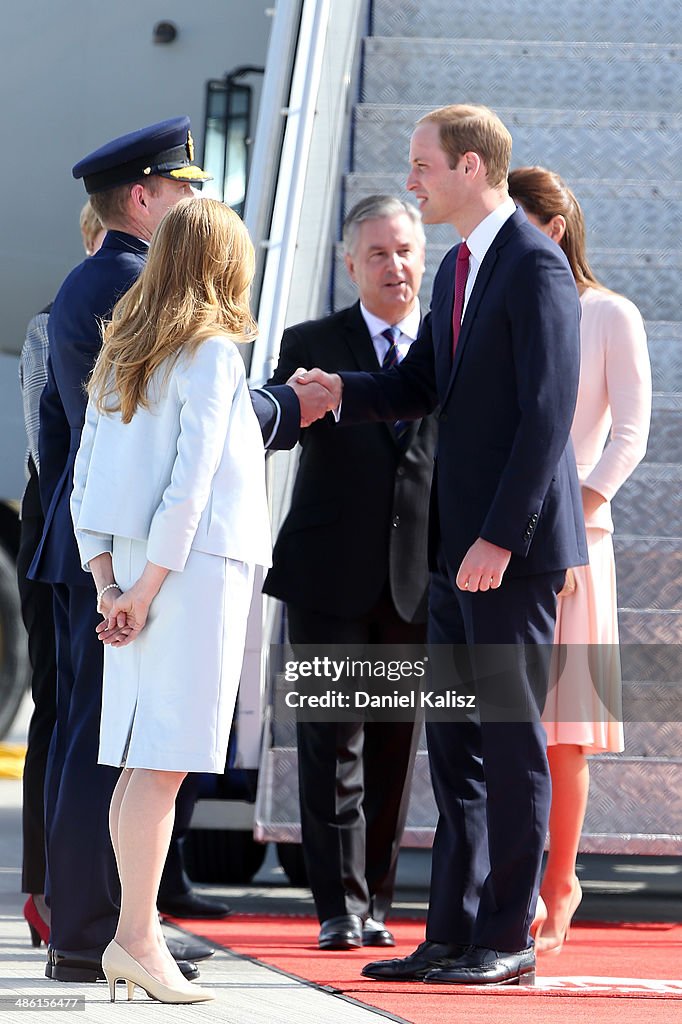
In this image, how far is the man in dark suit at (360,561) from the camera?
438 cm

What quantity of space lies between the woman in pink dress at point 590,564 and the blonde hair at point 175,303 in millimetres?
1151

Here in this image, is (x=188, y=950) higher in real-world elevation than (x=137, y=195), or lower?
lower

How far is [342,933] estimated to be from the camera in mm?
4250

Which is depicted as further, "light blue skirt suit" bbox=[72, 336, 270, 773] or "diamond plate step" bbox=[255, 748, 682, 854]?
"diamond plate step" bbox=[255, 748, 682, 854]

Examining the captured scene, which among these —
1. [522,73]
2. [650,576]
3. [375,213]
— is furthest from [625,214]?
[375,213]

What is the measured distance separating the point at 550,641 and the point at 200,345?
3.33 feet

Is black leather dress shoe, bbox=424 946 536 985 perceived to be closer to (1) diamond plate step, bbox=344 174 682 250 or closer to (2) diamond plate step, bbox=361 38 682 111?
(1) diamond plate step, bbox=344 174 682 250

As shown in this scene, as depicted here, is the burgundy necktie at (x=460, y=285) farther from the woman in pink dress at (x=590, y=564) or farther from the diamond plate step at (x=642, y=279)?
the diamond plate step at (x=642, y=279)

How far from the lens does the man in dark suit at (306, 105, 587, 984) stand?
3666 mm

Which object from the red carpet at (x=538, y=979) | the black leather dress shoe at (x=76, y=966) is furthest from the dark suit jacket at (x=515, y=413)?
the black leather dress shoe at (x=76, y=966)

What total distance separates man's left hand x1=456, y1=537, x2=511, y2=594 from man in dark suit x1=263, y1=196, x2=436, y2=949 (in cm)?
77

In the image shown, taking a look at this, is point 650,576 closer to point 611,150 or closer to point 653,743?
point 653,743

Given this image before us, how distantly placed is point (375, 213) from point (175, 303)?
1.29 m

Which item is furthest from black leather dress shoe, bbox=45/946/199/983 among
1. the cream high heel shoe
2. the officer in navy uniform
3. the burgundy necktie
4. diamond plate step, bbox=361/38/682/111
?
diamond plate step, bbox=361/38/682/111
